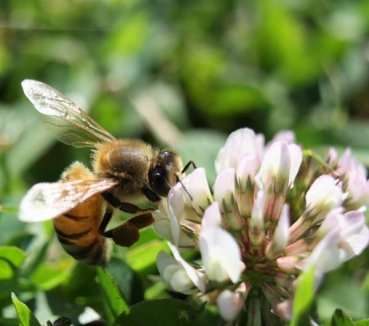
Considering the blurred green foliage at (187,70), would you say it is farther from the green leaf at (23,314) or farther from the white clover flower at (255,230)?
the green leaf at (23,314)

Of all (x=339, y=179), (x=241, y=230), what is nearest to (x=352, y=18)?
(x=339, y=179)

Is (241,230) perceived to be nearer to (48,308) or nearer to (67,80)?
(48,308)

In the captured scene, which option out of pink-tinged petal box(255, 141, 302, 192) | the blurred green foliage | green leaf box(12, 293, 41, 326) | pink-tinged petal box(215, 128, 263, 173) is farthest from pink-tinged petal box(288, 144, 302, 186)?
the blurred green foliage

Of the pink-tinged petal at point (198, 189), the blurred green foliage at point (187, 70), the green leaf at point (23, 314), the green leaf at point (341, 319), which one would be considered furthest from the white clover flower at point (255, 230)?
A: the blurred green foliage at point (187, 70)

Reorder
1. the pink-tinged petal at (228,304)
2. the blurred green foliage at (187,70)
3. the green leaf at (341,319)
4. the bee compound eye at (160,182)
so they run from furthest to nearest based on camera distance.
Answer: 1. the blurred green foliage at (187,70)
2. the bee compound eye at (160,182)
3. the green leaf at (341,319)
4. the pink-tinged petal at (228,304)

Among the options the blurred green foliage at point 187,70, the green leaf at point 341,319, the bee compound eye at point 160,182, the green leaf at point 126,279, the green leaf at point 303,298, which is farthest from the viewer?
the blurred green foliage at point 187,70

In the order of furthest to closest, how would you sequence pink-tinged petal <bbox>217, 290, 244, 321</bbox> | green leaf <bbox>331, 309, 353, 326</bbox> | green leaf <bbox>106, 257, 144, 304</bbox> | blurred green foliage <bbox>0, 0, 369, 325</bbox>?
blurred green foliage <bbox>0, 0, 369, 325</bbox>
green leaf <bbox>106, 257, 144, 304</bbox>
green leaf <bbox>331, 309, 353, 326</bbox>
pink-tinged petal <bbox>217, 290, 244, 321</bbox>

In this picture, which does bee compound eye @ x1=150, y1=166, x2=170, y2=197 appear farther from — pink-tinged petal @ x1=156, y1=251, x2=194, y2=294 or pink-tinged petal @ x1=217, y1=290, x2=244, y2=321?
pink-tinged petal @ x1=217, y1=290, x2=244, y2=321
